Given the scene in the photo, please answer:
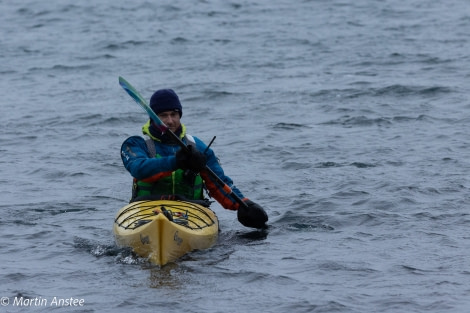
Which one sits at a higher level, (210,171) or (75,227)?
(210,171)

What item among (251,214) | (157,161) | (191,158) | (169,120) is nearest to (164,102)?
(169,120)

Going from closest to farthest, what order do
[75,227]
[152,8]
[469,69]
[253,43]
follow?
[75,227] < [469,69] < [253,43] < [152,8]

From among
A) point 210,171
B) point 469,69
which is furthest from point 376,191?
point 469,69

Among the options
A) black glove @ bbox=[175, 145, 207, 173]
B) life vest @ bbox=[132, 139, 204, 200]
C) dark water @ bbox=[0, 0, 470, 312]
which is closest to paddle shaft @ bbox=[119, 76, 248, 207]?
black glove @ bbox=[175, 145, 207, 173]

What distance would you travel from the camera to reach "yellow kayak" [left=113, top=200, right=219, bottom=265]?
25.4ft

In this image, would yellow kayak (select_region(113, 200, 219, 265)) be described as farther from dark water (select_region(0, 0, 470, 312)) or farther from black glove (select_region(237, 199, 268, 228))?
black glove (select_region(237, 199, 268, 228))

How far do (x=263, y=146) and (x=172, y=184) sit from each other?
468 cm

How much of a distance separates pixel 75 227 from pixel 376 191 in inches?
126

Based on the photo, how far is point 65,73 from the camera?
18.6 m

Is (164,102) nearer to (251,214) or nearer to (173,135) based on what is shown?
(173,135)

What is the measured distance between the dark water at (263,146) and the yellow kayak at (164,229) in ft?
0.39

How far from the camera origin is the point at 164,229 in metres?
7.70

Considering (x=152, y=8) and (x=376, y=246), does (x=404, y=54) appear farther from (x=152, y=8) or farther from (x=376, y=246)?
(x=376, y=246)

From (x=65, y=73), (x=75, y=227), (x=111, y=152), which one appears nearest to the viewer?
(x=75, y=227)
